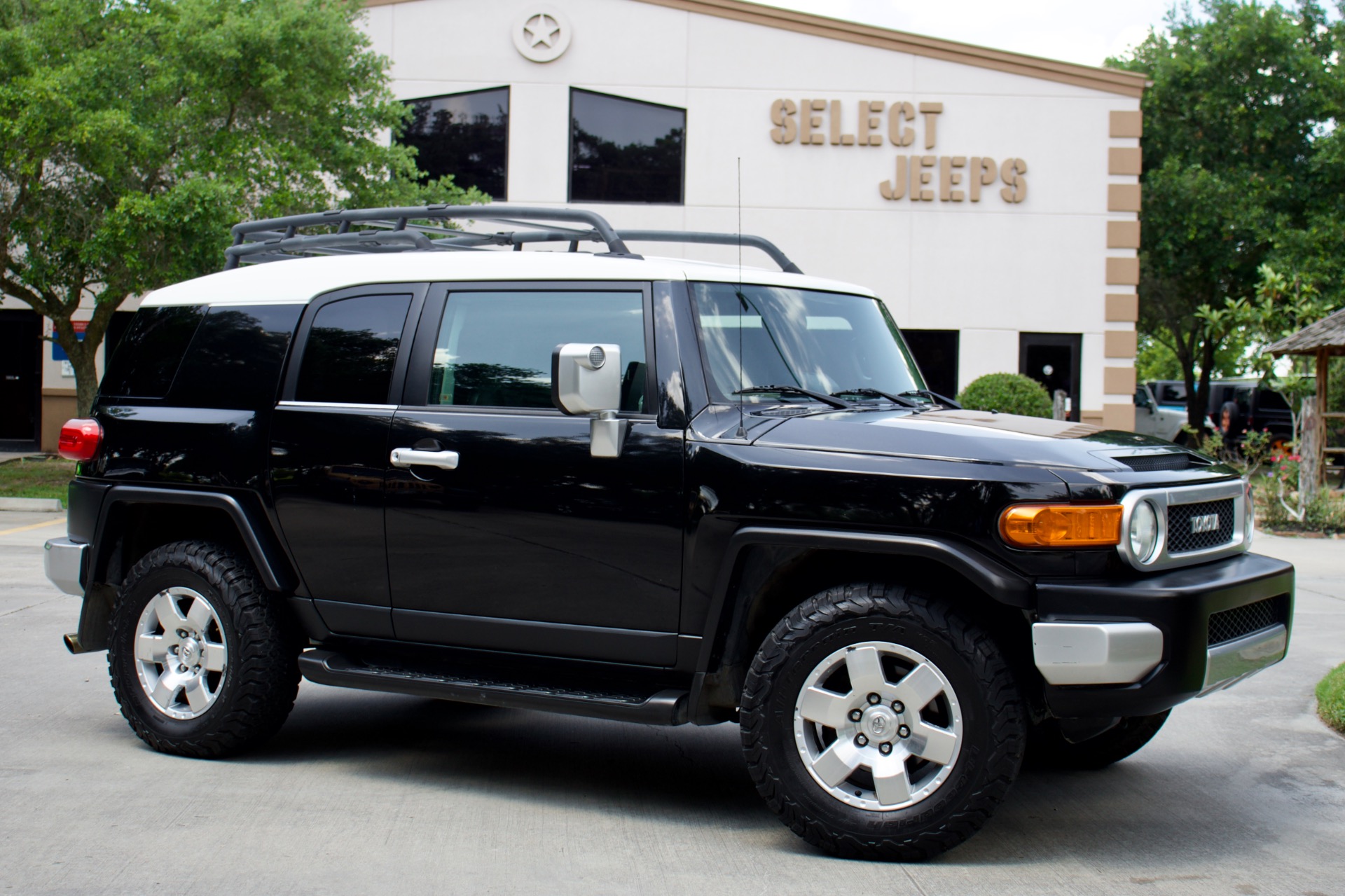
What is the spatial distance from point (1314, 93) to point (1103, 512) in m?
32.1

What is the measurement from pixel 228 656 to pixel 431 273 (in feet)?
5.71

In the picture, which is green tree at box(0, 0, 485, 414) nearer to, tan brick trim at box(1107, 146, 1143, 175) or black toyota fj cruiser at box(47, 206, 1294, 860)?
black toyota fj cruiser at box(47, 206, 1294, 860)

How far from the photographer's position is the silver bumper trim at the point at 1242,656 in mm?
4039

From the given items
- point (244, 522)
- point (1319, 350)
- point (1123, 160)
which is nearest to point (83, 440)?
point (244, 522)

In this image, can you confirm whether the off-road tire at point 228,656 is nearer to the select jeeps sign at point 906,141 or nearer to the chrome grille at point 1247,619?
the chrome grille at point 1247,619

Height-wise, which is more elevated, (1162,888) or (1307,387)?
(1307,387)

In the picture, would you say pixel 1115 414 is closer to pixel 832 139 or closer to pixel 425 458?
pixel 832 139

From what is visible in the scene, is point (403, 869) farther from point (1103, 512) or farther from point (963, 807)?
point (1103, 512)

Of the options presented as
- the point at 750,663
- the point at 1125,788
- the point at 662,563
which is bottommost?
the point at 1125,788

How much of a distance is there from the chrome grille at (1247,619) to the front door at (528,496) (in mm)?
1742

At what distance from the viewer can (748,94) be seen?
2306cm

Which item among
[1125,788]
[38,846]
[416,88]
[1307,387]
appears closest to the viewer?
[38,846]

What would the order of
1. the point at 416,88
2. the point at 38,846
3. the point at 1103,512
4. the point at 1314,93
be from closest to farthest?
the point at 1103,512
the point at 38,846
the point at 416,88
the point at 1314,93

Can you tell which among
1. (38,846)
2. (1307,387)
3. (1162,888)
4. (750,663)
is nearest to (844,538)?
(750,663)
